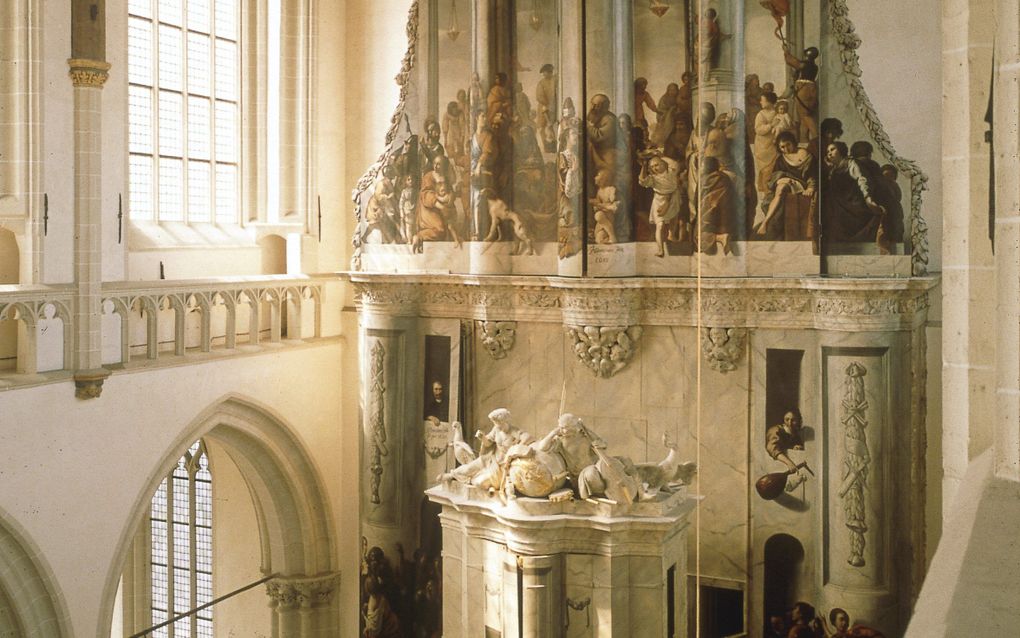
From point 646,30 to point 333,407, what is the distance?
5938 millimetres

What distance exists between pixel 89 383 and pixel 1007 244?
942 centimetres

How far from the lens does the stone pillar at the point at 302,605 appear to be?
576 inches

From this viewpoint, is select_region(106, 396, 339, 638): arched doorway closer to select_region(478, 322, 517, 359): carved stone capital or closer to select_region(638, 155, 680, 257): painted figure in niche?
select_region(478, 322, 517, 359): carved stone capital

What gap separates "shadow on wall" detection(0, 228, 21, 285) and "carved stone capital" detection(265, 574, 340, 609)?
5335 millimetres

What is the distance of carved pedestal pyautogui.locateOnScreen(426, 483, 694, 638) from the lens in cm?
912

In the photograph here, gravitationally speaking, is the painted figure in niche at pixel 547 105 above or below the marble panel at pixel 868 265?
above

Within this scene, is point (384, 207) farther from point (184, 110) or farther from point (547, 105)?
point (184, 110)

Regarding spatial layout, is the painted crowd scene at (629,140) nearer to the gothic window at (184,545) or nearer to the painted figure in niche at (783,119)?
the painted figure in niche at (783,119)

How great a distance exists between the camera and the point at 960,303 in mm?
4043

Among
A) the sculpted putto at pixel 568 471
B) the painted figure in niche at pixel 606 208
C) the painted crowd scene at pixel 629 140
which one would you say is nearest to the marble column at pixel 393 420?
the painted crowd scene at pixel 629 140

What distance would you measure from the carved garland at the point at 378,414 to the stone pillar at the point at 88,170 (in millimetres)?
3246

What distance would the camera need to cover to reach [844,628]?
11.1 metres

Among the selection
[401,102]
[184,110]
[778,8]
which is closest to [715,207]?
→ [778,8]

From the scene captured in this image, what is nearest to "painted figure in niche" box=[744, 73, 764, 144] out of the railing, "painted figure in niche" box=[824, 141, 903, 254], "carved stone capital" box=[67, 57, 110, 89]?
"painted figure in niche" box=[824, 141, 903, 254]
